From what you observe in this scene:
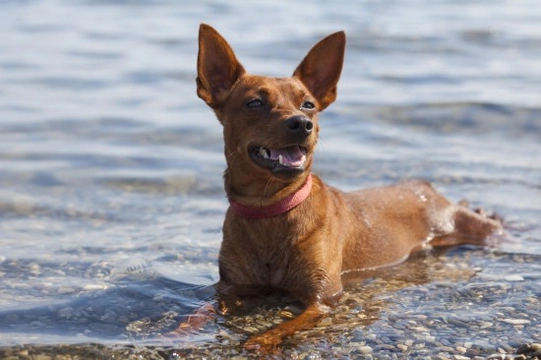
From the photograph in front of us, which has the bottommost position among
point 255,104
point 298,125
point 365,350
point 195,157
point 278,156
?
point 365,350

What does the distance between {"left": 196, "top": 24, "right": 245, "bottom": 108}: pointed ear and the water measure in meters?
1.39

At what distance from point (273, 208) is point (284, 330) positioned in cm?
93

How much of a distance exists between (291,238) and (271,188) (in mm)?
386

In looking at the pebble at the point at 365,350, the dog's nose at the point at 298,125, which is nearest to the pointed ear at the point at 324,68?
the dog's nose at the point at 298,125

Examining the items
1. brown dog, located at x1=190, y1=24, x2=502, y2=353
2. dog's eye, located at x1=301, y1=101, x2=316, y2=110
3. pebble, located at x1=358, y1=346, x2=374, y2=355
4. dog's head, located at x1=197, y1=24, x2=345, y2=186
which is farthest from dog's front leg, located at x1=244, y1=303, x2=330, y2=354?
dog's eye, located at x1=301, y1=101, x2=316, y2=110

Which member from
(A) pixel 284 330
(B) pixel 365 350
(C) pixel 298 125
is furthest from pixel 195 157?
(B) pixel 365 350

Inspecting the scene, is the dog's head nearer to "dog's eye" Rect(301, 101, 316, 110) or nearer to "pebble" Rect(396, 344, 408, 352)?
"dog's eye" Rect(301, 101, 316, 110)

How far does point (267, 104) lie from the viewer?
643 cm

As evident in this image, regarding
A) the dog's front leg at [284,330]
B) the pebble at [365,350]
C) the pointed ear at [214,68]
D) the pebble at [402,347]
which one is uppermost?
the pointed ear at [214,68]

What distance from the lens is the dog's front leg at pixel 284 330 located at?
5820 millimetres

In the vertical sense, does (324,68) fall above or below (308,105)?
above

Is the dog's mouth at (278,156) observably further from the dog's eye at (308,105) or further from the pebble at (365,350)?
the pebble at (365,350)

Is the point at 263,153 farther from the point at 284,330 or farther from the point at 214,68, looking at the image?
the point at 284,330

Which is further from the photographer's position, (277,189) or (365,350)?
(277,189)
